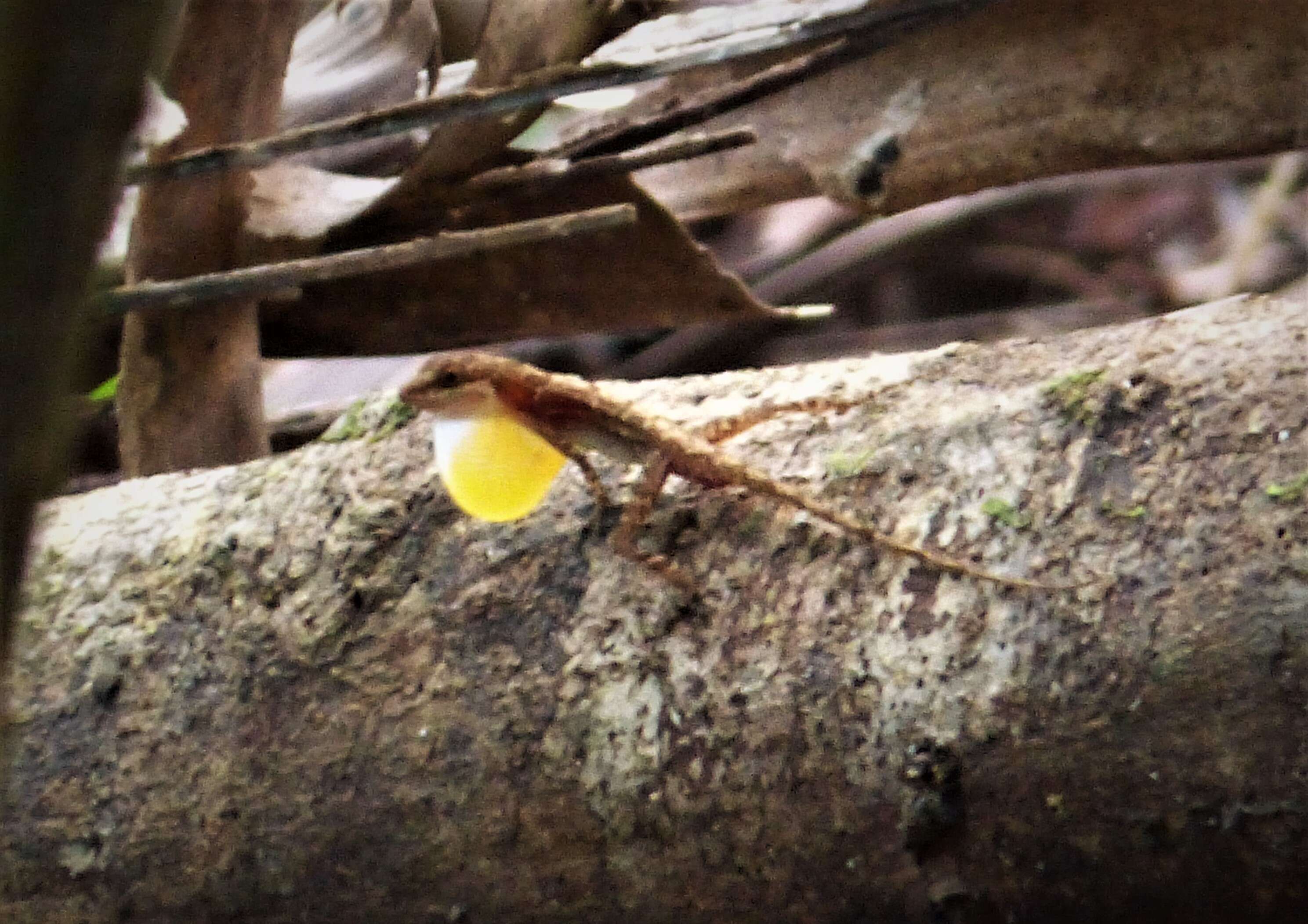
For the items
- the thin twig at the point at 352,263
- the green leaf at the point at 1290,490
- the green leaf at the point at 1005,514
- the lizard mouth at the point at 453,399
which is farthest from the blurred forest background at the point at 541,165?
the green leaf at the point at 1290,490

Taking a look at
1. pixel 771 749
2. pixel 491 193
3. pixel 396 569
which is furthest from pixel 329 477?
pixel 771 749

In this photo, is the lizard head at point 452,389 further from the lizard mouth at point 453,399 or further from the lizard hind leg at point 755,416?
Result: the lizard hind leg at point 755,416

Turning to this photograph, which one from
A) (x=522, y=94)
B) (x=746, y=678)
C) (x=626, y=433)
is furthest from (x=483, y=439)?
(x=746, y=678)

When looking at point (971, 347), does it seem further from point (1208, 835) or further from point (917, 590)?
point (1208, 835)

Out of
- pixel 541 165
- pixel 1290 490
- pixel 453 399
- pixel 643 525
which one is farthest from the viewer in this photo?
pixel 541 165

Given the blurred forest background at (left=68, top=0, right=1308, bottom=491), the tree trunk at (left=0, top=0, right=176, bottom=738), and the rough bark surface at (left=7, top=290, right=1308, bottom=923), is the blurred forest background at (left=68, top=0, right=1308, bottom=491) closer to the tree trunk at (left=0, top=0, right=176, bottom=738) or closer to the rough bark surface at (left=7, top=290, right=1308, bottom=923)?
the rough bark surface at (left=7, top=290, right=1308, bottom=923)

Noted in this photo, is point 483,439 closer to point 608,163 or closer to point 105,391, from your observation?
point 608,163

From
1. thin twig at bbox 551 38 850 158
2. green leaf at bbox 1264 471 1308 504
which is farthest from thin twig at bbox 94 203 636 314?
green leaf at bbox 1264 471 1308 504

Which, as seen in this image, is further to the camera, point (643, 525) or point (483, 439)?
point (483, 439)
